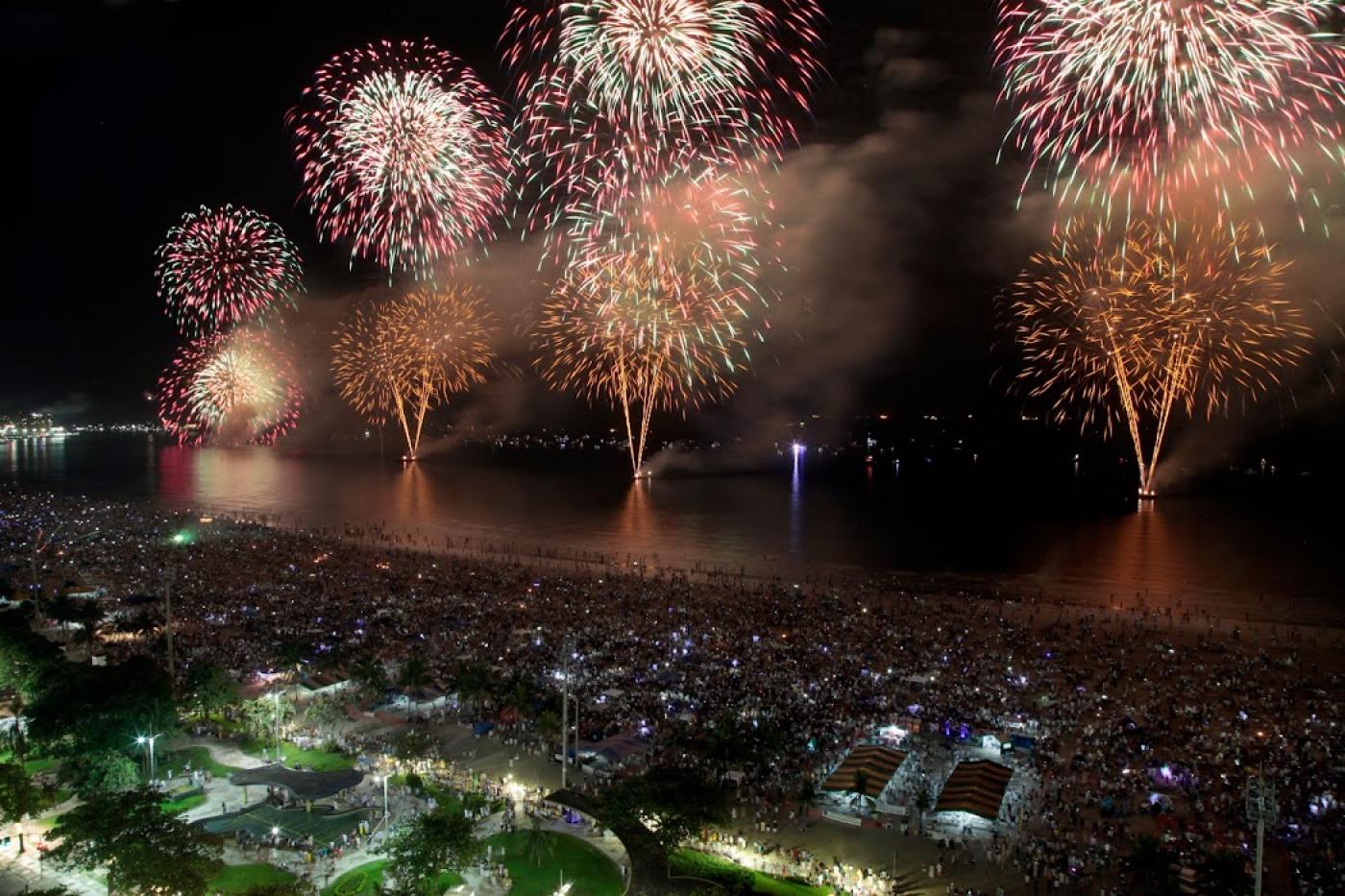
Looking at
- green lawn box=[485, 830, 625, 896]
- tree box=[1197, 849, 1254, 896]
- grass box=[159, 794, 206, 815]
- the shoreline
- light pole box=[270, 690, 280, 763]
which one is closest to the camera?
tree box=[1197, 849, 1254, 896]

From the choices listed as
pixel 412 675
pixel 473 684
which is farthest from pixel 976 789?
pixel 412 675

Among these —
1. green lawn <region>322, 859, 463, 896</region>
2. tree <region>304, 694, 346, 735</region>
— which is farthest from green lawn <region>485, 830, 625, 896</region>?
tree <region>304, 694, 346, 735</region>

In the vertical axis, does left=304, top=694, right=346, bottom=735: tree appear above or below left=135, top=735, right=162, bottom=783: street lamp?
below

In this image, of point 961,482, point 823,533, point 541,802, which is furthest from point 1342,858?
point 961,482

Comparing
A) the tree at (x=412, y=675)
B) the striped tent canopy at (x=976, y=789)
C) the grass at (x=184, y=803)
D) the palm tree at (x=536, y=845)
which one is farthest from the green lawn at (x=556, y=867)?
the tree at (x=412, y=675)

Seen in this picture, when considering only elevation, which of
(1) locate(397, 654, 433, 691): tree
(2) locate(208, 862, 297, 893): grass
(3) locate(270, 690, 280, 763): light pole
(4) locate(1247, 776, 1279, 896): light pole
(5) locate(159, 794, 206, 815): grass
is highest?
(4) locate(1247, 776, 1279, 896): light pole

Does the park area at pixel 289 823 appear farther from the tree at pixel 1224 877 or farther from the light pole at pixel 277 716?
the tree at pixel 1224 877

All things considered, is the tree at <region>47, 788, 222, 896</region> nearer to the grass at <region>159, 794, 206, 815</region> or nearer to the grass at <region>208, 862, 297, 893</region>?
the grass at <region>208, 862, 297, 893</region>
